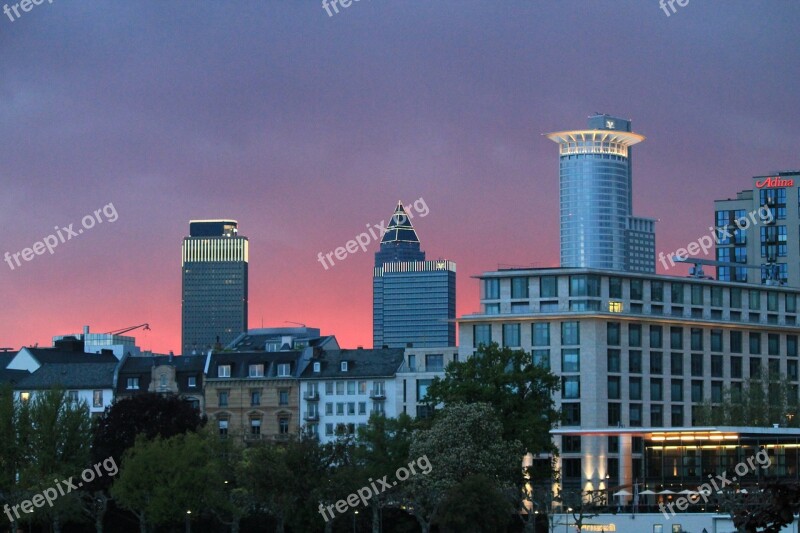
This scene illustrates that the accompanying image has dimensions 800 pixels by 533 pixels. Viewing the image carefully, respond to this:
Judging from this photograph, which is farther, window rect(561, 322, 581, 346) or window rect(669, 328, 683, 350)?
window rect(669, 328, 683, 350)

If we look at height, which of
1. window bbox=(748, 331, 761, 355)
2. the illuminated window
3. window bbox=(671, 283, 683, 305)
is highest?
window bbox=(671, 283, 683, 305)

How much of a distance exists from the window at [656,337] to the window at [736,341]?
392 inches

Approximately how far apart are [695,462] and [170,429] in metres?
48.8

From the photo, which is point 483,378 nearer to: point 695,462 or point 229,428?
point 695,462

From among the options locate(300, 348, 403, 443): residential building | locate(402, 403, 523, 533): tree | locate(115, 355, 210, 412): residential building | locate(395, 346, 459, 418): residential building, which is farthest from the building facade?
locate(115, 355, 210, 412): residential building

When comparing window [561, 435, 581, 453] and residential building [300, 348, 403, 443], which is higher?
residential building [300, 348, 403, 443]

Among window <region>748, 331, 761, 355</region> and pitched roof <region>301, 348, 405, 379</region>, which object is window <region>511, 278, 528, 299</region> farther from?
window <region>748, 331, 761, 355</region>

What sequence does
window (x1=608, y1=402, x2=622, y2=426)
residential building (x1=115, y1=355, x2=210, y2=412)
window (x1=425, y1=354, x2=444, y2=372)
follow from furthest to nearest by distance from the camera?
residential building (x1=115, y1=355, x2=210, y2=412)
window (x1=425, y1=354, x2=444, y2=372)
window (x1=608, y1=402, x2=622, y2=426)

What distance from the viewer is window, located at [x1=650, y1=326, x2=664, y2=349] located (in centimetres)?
16362

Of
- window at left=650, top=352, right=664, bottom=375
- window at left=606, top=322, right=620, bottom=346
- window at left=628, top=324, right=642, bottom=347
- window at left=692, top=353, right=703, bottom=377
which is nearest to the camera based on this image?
window at left=606, top=322, right=620, bottom=346

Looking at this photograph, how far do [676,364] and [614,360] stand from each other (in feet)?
28.6

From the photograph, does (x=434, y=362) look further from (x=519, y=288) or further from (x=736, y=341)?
(x=736, y=341)

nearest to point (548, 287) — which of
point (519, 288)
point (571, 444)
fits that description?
point (519, 288)

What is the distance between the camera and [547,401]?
13088 centimetres
